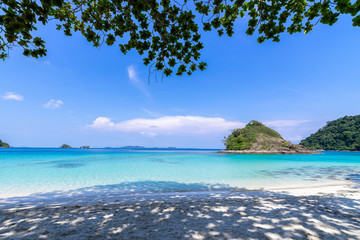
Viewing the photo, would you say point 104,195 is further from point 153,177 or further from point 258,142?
point 258,142

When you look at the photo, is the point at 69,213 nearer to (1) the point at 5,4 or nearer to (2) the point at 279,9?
(1) the point at 5,4

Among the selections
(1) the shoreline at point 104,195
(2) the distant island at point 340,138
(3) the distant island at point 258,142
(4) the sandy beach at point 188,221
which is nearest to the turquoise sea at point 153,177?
(1) the shoreline at point 104,195

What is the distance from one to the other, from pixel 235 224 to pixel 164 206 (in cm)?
266

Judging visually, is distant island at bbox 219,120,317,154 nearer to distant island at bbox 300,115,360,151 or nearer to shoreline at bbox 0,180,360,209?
shoreline at bbox 0,180,360,209

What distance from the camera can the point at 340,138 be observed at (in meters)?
108

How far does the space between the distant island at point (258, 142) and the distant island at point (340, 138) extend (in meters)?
66.2

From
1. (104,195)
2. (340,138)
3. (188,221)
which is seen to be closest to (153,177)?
(104,195)

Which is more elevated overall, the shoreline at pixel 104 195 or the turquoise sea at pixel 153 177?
the shoreline at pixel 104 195

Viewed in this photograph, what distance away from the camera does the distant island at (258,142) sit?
61.4 metres

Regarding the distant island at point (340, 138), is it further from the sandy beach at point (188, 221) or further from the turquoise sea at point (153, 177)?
the sandy beach at point (188, 221)

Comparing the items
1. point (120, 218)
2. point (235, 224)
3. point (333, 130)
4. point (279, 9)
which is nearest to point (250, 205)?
point (235, 224)

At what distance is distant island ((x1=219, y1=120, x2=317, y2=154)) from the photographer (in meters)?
61.4

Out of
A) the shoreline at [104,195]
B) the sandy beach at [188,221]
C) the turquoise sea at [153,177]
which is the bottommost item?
the turquoise sea at [153,177]

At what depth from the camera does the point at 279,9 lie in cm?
475
